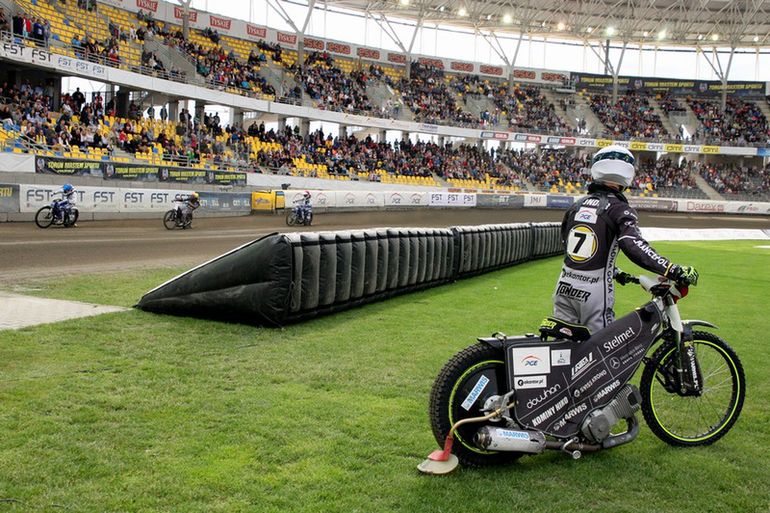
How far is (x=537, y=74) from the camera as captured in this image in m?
69.4

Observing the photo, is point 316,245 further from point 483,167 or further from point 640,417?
point 483,167

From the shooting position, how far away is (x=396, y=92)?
57.2 meters

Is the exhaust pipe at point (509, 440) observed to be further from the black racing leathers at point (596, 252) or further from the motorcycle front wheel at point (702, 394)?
the motorcycle front wheel at point (702, 394)

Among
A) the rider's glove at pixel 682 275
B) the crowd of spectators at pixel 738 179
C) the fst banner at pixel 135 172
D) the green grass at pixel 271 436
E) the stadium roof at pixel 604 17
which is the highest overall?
the stadium roof at pixel 604 17

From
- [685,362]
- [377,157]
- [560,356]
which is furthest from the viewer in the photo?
[377,157]

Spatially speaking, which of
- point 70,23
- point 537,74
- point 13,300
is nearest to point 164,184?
point 70,23

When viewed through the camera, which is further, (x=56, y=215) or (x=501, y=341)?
(x=56, y=215)

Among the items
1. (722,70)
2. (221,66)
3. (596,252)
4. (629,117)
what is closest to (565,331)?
(596,252)

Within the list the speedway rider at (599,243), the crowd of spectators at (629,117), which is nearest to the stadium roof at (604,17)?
the crowd of spectators at (629,117)

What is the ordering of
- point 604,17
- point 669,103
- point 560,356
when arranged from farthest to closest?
point 669,103, point 604,17, point 560,356

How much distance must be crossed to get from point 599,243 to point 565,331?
69 centimetres

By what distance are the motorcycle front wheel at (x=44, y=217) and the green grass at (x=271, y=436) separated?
14.8 metres

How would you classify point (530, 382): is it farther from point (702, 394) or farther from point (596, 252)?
point (702, 394)

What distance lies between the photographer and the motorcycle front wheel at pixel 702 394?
4.91 metres
